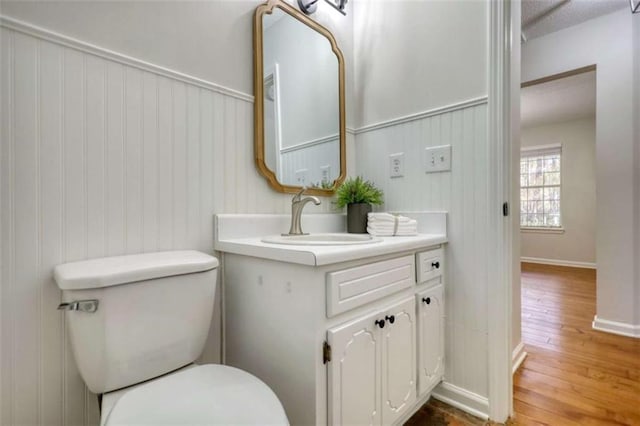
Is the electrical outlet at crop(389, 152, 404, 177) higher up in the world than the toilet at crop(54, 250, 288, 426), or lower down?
higher up

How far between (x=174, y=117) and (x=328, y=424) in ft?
3.68

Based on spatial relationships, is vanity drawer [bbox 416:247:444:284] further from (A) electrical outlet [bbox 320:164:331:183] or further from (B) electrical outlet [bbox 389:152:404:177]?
(A) electrical outlet [bbox 320:164:331:183]

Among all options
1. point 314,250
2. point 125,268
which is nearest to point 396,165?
point 314,250

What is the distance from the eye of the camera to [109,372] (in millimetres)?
771

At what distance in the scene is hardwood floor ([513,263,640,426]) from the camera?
132 centimetres

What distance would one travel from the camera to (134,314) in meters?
0.79

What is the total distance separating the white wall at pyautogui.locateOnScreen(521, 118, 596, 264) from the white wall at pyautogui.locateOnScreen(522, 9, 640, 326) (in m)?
2.73

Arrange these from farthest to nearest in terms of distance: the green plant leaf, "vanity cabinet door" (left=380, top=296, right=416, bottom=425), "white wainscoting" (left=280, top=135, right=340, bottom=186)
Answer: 1. the green plant leaf
2. "white wainscoting" (left=280, top=135, right=340, bottom=186)
3. "vanity cabinet door" (left=380, top=296, right=416, bottom=425)

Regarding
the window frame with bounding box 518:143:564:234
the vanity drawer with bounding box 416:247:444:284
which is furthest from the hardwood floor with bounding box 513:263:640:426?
the window frame with bounding box 518:143:564:234

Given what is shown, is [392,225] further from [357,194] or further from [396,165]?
[396,165]

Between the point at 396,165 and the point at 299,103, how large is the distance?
0.60 metres

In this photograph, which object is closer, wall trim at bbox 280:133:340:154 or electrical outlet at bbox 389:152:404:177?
wall trim at bbox 280:133:340:154

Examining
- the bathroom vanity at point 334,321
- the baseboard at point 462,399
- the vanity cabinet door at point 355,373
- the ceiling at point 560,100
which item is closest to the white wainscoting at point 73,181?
the bathroom vanity at point 334,321

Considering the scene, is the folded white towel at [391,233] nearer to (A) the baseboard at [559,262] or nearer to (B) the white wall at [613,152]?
(B) the white wall at [613,152]
